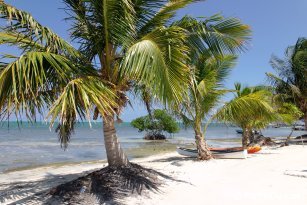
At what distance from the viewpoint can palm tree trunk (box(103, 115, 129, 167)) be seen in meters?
7.19

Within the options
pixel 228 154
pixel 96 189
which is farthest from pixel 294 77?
pixel 96 189

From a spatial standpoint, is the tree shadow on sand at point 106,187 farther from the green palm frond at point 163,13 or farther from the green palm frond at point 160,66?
the green palm frond at point 163,13

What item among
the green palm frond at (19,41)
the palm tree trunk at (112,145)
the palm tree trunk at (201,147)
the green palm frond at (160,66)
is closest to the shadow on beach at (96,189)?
the palm tree trunk at (112,145)

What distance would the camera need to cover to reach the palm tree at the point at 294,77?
22844 millimetres

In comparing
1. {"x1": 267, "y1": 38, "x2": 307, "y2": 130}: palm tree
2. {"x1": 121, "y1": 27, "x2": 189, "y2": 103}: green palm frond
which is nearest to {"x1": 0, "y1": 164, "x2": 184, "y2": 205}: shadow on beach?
{"x1": 121, "y1": 27, "x2": 189, "y2": 103}: green palm frond

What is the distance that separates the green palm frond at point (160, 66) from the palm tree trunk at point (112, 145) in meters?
1.79

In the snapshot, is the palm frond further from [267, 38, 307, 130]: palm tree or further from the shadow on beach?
[267, 38, 307, 130]: palm tree

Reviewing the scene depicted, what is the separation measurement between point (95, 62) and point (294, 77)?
20583 mm

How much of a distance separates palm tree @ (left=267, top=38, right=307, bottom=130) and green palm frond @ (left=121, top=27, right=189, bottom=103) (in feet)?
63.4

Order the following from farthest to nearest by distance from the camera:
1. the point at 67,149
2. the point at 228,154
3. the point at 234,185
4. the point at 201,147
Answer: the point at 67,149 → the point at 228,154 → the point at 201,147 → the point at 234,185

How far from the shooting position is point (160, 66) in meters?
5.28

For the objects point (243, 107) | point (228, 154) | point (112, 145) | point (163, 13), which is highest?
point (163, 13)

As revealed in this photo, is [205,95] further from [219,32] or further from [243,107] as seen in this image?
[219,32]

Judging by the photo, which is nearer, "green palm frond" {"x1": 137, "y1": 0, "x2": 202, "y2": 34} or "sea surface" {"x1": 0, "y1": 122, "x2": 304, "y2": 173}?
"green palm frond" {"x1": 137, "y1": 0, "x2": 202, "y2": 34}
